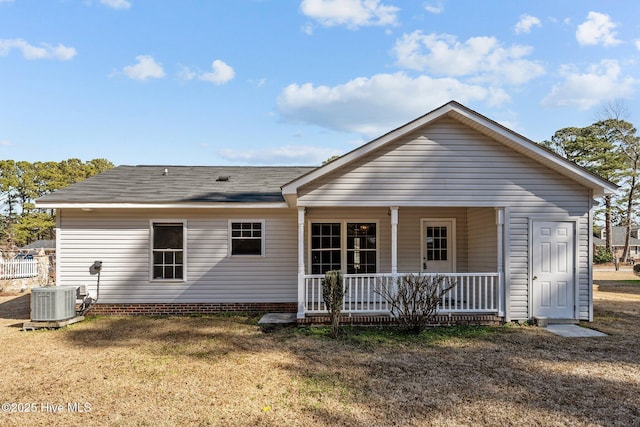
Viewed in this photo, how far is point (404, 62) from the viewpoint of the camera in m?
15.4

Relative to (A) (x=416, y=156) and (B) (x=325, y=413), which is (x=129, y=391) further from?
(A) (x=416, y=156)

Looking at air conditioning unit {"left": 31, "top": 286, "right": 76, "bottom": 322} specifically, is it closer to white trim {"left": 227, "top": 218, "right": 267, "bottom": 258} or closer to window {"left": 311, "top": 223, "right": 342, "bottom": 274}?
white trim {"left": 227, "top": 218, "right": 267, "bottom": 258}

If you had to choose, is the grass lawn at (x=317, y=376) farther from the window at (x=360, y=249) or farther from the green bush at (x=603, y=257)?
the green bush at (x=603, y=257)

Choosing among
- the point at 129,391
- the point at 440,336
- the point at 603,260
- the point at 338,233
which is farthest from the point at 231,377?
the point at 603,260

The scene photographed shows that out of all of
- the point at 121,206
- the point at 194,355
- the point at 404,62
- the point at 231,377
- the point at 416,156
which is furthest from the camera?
the point at 404,62

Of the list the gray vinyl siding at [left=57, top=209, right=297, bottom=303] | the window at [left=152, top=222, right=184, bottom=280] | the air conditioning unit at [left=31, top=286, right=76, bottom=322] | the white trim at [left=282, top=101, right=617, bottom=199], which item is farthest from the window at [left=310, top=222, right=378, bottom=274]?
the air conditioning unit at [left=31, top=286, right=76, bottom=322]

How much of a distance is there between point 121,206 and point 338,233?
557 centimetres

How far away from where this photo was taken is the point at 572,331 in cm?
800

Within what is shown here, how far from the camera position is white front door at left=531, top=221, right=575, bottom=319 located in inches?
342

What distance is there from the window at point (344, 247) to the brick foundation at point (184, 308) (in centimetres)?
141

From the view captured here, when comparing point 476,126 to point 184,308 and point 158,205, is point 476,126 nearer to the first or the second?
point 158,205

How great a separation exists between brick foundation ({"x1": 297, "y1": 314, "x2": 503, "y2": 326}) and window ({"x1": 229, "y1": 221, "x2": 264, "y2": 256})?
99.6 inches

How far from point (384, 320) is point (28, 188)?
49744 millimetres

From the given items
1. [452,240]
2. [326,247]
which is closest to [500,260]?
[452,240]
